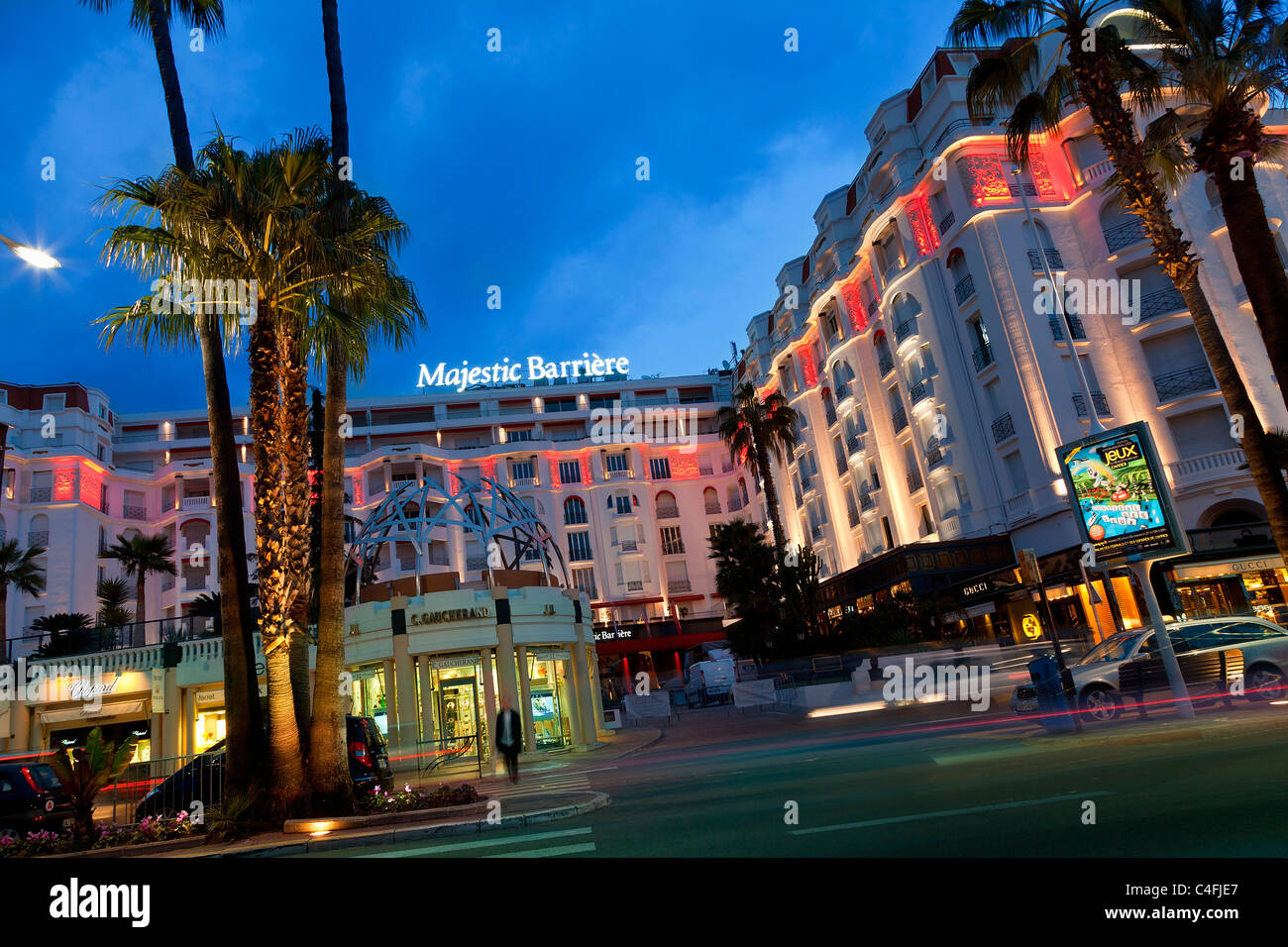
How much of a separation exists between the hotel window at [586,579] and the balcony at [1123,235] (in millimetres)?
41143

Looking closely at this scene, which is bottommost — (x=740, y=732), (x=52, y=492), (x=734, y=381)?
(x=740, y=732)

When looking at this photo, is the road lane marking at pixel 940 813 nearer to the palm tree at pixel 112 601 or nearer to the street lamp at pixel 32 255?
the street lamp at pixel 32 255

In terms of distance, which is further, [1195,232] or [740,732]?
[1195,232]

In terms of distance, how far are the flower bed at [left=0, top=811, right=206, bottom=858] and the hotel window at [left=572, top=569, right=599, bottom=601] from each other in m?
51.0

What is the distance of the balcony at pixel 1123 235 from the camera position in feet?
110

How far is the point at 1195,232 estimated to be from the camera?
32969 mm

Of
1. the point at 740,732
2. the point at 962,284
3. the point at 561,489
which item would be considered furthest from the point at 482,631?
the point at 561,489

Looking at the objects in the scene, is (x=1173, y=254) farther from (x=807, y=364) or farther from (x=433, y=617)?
(x=807, y=364)

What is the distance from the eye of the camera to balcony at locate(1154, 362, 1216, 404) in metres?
31.4

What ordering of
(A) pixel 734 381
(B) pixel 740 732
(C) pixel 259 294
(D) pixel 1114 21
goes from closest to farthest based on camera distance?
1. (C) pixel 259 294
2. (B) pixel 740 732
3. (D) pixel 1114 21
4. (A) pixel 734 381

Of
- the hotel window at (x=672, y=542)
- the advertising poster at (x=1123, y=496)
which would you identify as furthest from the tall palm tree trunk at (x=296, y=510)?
the hotel window at (x=672, y=542)

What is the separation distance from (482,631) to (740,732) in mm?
8233

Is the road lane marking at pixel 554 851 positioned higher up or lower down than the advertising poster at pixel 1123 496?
lower down

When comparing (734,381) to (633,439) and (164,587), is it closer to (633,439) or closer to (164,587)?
(633,439)
